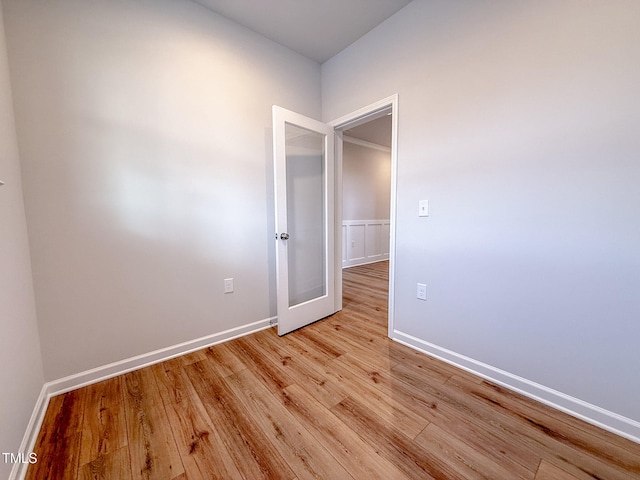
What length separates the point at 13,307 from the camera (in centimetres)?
103

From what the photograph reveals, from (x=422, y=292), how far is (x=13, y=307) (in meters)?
2.27

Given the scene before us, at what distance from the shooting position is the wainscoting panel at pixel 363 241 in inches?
192

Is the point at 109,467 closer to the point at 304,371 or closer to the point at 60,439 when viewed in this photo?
the point at 60,439

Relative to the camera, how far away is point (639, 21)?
1002 mm

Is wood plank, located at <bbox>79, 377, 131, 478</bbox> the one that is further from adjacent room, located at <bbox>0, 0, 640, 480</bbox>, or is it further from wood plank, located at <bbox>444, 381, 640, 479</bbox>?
wood plank, located at <bbox>444, 381, 640, 479</bbox>

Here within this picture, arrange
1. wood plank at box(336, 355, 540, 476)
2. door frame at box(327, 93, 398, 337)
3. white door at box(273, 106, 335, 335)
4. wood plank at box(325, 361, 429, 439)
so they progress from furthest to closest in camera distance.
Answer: white door at box(273, 106, 335, 335) < door frame at box(327, 93, 398, 337) < wood plank at box(325, 361, 429, 439) < wood plank at box(336, 355, 540, 476)

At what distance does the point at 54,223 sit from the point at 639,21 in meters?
3.01

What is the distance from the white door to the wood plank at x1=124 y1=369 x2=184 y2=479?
3.11 feet

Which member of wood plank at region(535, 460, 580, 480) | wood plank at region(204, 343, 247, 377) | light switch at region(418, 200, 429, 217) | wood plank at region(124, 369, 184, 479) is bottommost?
wood plank at region(204, 343, 247, 377)

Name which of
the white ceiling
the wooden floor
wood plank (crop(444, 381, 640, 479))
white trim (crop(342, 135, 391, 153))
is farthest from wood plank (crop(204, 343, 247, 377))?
white trim (crop(342, 135, 391, 153))

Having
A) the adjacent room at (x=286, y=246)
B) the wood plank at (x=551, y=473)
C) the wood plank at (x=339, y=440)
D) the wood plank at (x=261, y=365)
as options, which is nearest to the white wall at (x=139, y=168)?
the adjacent room at (x=286, y=246)

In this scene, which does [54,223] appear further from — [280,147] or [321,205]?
[321,205]

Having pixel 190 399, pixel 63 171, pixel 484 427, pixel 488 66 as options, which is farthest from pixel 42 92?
pixel 484 427

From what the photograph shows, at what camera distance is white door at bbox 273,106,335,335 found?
202cm
